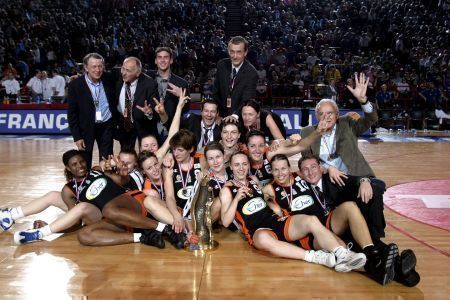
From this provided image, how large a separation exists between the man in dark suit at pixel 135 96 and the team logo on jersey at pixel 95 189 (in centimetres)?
99

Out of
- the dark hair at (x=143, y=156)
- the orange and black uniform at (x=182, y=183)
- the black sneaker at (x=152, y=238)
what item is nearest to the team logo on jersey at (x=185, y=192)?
the orange and black uniform at (x=182, y=183)

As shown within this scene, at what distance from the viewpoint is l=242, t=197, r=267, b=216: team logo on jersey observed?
159 inches

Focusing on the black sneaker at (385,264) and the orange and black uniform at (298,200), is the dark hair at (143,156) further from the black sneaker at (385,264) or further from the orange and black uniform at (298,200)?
the black sneaker at (385,264)

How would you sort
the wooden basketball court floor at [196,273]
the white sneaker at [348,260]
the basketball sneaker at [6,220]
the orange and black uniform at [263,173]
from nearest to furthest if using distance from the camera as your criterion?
the wooden basketball court floor at [196,273] < the white sneaker at [348,260] < the basketball sneaker at [6,220] < the orange and black uniform at [263,173]

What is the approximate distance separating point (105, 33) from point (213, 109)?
44.4 feet

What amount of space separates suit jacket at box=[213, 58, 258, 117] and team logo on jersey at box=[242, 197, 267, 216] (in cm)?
153

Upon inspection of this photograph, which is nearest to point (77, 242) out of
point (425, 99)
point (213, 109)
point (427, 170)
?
point (213, 109)

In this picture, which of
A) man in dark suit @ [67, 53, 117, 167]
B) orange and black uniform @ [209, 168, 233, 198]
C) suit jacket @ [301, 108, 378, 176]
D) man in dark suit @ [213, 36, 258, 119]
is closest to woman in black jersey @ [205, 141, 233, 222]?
orange and black uniform @ [209, 168, 233, 198]

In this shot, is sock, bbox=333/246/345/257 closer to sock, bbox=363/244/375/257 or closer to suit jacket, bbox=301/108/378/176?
sock, bbox=363/244/375/257

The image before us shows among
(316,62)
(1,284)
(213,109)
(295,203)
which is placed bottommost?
(1,284)

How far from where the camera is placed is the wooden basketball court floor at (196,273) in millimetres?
3176

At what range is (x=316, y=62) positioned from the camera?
14375 mm

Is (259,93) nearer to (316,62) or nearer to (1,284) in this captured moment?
(316,62)

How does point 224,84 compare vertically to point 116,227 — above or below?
above
